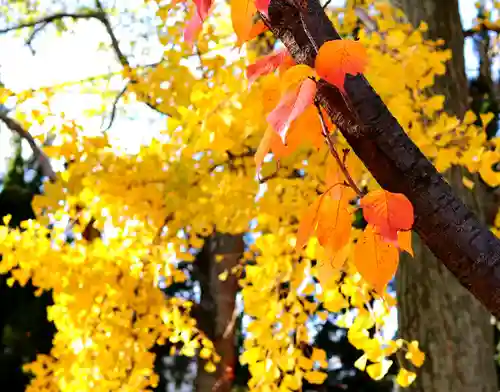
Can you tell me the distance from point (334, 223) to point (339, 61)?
0.24 metres

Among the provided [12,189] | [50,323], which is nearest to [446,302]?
[50,323]

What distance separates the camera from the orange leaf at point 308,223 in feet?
2.67

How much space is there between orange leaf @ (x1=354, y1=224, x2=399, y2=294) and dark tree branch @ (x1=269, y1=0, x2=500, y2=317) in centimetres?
5

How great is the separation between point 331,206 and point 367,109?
15cm

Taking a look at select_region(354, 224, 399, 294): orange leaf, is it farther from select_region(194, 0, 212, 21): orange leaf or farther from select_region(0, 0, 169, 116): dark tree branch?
select_region(0, 0, 169, 116): dark tree branch

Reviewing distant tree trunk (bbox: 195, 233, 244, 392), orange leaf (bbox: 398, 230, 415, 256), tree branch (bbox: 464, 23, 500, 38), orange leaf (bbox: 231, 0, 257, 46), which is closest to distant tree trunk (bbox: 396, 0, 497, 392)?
tree branch (bbox: 464, 23, 500, 38)

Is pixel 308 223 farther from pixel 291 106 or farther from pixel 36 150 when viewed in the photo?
pixel 36 150

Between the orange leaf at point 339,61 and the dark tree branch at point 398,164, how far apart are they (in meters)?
0.06

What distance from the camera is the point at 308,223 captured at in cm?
82

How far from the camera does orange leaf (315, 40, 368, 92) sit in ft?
2.26

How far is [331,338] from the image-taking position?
29.4 ft

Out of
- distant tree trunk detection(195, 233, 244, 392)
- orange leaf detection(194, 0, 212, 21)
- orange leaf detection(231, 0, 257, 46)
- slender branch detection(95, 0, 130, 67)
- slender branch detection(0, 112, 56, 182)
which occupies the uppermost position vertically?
slender branch detection(95, 0, 130, 67)

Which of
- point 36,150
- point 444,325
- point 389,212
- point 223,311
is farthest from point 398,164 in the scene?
point 223,311

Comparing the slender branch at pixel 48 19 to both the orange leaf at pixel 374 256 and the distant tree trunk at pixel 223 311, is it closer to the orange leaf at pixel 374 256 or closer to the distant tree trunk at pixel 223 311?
the distant tree trunk at pixel 223 311
